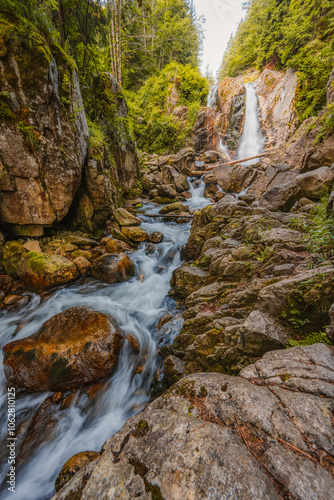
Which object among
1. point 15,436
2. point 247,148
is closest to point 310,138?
point 247,148

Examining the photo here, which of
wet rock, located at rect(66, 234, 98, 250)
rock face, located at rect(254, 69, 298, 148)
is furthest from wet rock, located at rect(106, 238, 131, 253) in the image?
rock face, located at rect(254, 69, 298, 148)

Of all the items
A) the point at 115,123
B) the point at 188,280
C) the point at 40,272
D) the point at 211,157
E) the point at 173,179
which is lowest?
the point at 188,280

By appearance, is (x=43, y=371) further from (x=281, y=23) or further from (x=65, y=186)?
(x=281, y=23)

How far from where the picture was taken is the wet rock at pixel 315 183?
19.6ft

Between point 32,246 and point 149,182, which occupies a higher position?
point 149,182

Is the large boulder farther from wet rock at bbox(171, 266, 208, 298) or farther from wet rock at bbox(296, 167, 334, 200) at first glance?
wet rock at bbox(296, 167, 334, 200)

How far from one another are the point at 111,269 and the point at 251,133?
2043 cm

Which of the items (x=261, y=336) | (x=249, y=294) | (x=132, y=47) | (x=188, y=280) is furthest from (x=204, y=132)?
(x=261, y=336)

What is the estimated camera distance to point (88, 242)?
7.55 m

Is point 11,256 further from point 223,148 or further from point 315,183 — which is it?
point 223,148

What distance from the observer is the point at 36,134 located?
5617 millimetres

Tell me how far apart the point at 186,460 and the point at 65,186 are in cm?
738

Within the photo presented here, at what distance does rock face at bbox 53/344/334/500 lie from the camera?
44.3 inches

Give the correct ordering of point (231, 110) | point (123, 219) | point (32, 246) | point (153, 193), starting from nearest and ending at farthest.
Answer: point (32, 246)
point (123, 219)
point (153, 193)
point (231, 110)
